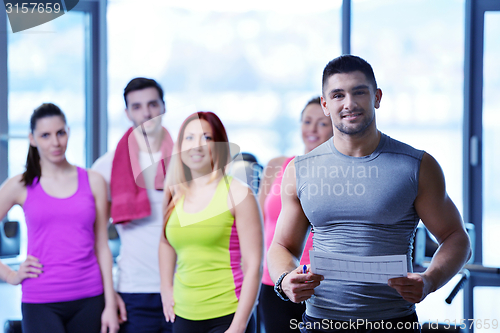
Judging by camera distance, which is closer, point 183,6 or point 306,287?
point 306,287

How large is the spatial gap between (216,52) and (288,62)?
59 cm

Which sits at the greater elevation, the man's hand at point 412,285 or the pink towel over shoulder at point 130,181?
the pink towel over shoulder at point 130,181

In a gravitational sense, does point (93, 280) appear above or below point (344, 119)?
below

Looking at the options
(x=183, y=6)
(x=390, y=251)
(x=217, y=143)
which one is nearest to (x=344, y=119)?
(x=390, y=251)

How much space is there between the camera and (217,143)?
1642 millimetres

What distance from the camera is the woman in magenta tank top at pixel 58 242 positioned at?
1711mm

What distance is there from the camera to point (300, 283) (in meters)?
1.17

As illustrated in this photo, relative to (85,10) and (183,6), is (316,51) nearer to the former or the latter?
(183,6)

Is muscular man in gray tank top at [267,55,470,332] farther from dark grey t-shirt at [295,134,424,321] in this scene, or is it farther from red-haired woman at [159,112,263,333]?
red-haired woman at [159,112,263,333]

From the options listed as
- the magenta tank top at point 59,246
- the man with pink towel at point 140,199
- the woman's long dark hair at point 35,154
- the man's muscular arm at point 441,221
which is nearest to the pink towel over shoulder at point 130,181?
the man with pink towel at point 140,199

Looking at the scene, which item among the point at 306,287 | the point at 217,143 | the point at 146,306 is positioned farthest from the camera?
the point at 146,306

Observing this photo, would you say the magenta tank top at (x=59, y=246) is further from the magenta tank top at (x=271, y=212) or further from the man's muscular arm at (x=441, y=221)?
the man's muscular arm at (x=441, y=221)

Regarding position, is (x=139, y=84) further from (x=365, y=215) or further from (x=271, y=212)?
(x=365, y=215)

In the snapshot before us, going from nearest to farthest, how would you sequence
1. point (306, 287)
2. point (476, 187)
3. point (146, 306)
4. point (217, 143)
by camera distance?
point (306, 287) < point (217, 143) < point (146, 306) < point (476, 187)
